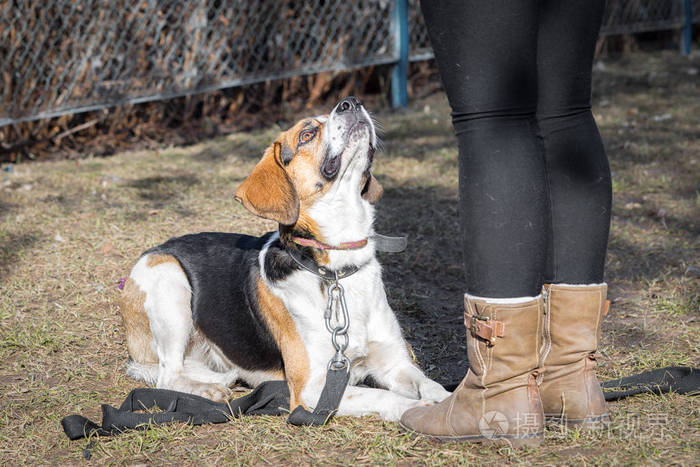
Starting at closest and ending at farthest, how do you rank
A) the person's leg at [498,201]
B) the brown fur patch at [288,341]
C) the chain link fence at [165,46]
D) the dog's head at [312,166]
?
1. the person's leg at [498,201]
2. the brown fur patch at [288,341]
3. the dog's head at [312,166]
4. the chain link fence at [165,46]

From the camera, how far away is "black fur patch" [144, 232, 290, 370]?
10.2 ft

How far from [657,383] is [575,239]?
73 cm

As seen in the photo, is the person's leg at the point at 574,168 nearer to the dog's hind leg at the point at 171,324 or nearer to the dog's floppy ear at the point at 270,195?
the dog's floppy ear at the point at 270,195

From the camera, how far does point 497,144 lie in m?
2.10

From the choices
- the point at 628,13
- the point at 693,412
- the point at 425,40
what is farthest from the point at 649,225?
the point at 628,13

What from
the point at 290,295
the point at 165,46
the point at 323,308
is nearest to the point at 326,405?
the point at 323,308

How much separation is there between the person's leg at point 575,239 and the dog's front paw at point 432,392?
50 centimetres

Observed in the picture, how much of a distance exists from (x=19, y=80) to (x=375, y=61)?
406 cm

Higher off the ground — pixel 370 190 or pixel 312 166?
pixel 312 166

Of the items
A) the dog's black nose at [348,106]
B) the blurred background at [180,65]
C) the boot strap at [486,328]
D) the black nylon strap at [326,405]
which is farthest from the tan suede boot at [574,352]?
the blurred background at [180,65]

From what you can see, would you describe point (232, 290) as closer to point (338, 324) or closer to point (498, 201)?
point (338, 324)

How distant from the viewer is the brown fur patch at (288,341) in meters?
2.81

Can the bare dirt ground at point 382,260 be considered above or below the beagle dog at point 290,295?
below

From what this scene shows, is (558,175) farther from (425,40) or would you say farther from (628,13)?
(628,13)
